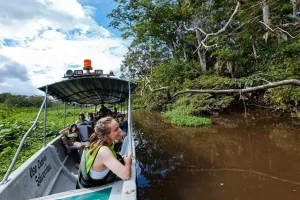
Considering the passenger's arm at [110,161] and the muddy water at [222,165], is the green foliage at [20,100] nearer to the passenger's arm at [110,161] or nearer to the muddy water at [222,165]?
the muddy water at [222,165]

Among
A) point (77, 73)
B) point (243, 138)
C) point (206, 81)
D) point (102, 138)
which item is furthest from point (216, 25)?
point (102, 138)

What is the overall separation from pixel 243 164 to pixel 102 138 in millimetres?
5313

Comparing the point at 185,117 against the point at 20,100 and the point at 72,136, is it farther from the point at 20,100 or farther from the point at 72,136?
the point at 20,100

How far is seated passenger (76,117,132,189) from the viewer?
2244mm

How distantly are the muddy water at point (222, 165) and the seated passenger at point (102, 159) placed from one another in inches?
102

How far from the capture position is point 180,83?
60.2 ft

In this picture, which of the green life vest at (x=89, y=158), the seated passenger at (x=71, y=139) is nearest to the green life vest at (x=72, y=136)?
the seated passenger at (x=71, y=139)

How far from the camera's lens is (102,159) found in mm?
2254

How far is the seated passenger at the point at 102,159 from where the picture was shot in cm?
224

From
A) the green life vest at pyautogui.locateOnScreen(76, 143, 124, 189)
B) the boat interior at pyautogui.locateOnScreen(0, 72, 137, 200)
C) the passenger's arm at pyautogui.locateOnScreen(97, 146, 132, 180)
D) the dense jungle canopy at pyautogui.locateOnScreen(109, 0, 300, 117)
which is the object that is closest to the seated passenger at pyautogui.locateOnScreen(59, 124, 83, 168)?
the boat interior at pyautogui.locateOnScreen(0, 72, 137, 200)

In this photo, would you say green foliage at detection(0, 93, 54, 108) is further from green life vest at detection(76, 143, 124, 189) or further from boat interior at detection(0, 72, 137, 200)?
green life vest at detection(76, 143, 124, 189)

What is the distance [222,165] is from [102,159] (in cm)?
507

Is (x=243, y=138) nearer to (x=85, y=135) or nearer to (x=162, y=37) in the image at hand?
(x=85, y=135)

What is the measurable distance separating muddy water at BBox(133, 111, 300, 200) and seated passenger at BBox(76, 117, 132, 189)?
2587 millimetres
